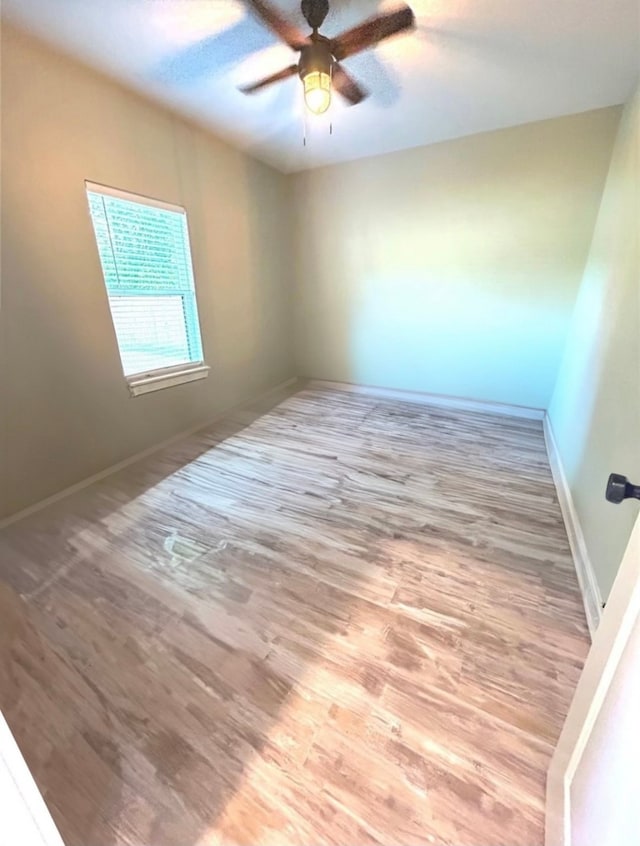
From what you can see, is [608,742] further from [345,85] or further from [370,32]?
[345,85]

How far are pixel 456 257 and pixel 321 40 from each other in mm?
2174

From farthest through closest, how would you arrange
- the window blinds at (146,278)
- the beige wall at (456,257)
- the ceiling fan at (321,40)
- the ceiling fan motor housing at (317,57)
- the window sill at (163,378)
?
the beige wall at (456,257) < the window sill at (163,378) < the window blinds at (146,278) < the ceiling fan motor housing at (317,57) < the ceiling fan at (321,40)

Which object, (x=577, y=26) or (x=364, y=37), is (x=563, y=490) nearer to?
(x=577, y=26)

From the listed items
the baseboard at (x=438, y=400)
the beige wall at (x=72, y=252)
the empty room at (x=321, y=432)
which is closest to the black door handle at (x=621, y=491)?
the empty room at (x=321, y=432)

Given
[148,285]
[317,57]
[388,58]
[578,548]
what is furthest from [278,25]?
[578,548]

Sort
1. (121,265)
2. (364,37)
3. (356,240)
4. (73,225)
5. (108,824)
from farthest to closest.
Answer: (356,240) → (121,265) → (73,225) → (364,37) → (108,824)

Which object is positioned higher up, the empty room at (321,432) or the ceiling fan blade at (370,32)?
A: the ceiling fan blade at (370,32)

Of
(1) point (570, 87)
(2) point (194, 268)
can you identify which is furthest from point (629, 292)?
(2) point (194, 268)

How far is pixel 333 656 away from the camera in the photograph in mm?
1297

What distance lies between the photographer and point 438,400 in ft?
12.6

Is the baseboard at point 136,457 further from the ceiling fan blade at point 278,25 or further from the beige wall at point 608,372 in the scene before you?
the beige wall at point 608,372

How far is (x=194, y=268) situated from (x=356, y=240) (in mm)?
1785

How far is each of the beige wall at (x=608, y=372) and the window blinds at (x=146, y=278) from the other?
2977 mm

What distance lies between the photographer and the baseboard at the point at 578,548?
55.0 inches
